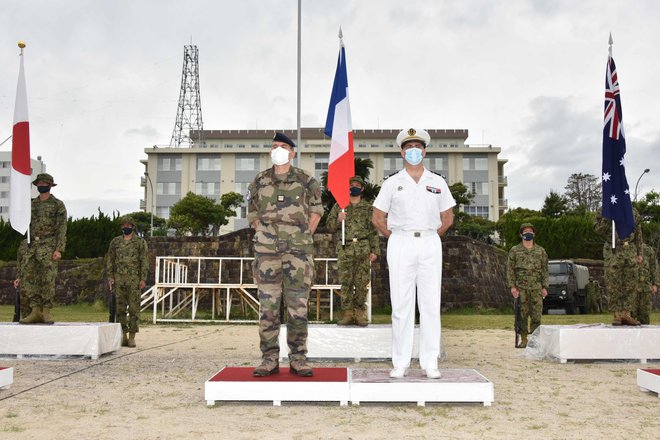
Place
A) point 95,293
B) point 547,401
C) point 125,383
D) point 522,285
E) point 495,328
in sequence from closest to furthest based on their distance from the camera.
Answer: point 547,401 < point 125,383 < point 522,285 < point 495,328 < point 95,293

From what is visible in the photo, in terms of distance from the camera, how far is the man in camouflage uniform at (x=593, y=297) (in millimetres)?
25969

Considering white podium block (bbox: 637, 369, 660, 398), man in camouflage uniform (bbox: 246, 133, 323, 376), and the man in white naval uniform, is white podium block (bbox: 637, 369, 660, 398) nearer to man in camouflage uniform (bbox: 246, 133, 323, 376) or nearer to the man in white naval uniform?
the man in white naval uniform

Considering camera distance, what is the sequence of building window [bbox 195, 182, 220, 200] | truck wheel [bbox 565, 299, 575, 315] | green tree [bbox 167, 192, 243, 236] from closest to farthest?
truck wheel [bbox 565, 299, 575, 315]
green tree [bbox 167, 192, 243, 236]
building window [bbox 195, 182, 220, 200]

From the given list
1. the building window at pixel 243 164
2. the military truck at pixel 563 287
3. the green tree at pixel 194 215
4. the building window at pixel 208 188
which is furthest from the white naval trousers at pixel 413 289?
→ the building window at pixel 243 164

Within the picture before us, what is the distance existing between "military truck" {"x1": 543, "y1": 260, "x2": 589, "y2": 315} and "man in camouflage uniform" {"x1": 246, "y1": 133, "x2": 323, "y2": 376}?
63.8ft

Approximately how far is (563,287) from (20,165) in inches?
779

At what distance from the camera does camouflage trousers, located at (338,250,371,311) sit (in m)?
8.55

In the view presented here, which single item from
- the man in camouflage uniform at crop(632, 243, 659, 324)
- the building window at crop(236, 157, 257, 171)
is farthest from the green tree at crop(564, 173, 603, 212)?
the man in camouflage uniform at crop(632, 243, 659, 324)

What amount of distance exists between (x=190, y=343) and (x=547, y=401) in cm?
661

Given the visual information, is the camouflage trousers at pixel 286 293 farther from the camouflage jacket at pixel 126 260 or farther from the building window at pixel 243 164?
the building window at pixel 243 164

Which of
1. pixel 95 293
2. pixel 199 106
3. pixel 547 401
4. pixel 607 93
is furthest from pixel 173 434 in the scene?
pixel 199 106

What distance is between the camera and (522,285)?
31.6 ft

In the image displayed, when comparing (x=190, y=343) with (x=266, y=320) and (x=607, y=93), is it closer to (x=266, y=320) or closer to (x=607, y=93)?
(x=266, y=320)

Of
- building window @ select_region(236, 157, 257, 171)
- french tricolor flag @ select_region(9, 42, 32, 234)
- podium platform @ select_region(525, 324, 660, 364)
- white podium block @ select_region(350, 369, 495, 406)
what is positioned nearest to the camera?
white podium block @ select_region(350, 369, 495, 406)
